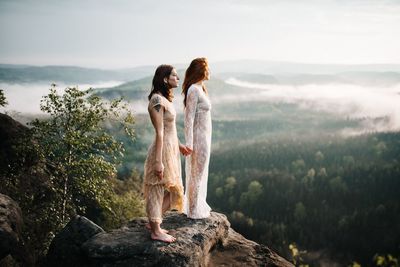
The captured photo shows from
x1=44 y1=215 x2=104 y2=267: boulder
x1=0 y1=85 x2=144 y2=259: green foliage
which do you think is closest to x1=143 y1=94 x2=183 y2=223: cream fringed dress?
x1=44 y1=215 x2=104 y2=267: boulder

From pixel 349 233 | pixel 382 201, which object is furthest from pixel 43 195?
pixel 382 201

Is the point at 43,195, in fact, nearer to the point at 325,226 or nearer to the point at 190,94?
the point at 190,94

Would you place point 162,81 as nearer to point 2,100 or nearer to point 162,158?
point 162,158

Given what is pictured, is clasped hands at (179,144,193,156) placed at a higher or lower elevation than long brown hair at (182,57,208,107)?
lower

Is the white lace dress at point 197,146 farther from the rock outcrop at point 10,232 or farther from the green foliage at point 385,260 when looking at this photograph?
the rock outcrop at point 10,232

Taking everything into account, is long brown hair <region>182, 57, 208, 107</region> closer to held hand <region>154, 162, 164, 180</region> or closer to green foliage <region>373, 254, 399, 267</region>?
held hand <region>154, 162, 164, 180</region>

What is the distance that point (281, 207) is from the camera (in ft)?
463

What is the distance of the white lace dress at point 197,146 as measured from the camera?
1102 centimetres

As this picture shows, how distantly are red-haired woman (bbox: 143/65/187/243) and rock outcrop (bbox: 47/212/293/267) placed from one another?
45cm

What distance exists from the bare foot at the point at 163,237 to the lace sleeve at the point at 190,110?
255 cm

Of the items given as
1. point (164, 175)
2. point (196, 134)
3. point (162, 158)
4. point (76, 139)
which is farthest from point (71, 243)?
point (76, 139)

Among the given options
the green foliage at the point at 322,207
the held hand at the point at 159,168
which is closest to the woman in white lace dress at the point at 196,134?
the held hand at the point at 159,168

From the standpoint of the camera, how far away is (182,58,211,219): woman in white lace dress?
10.9m

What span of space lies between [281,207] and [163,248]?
136 m
